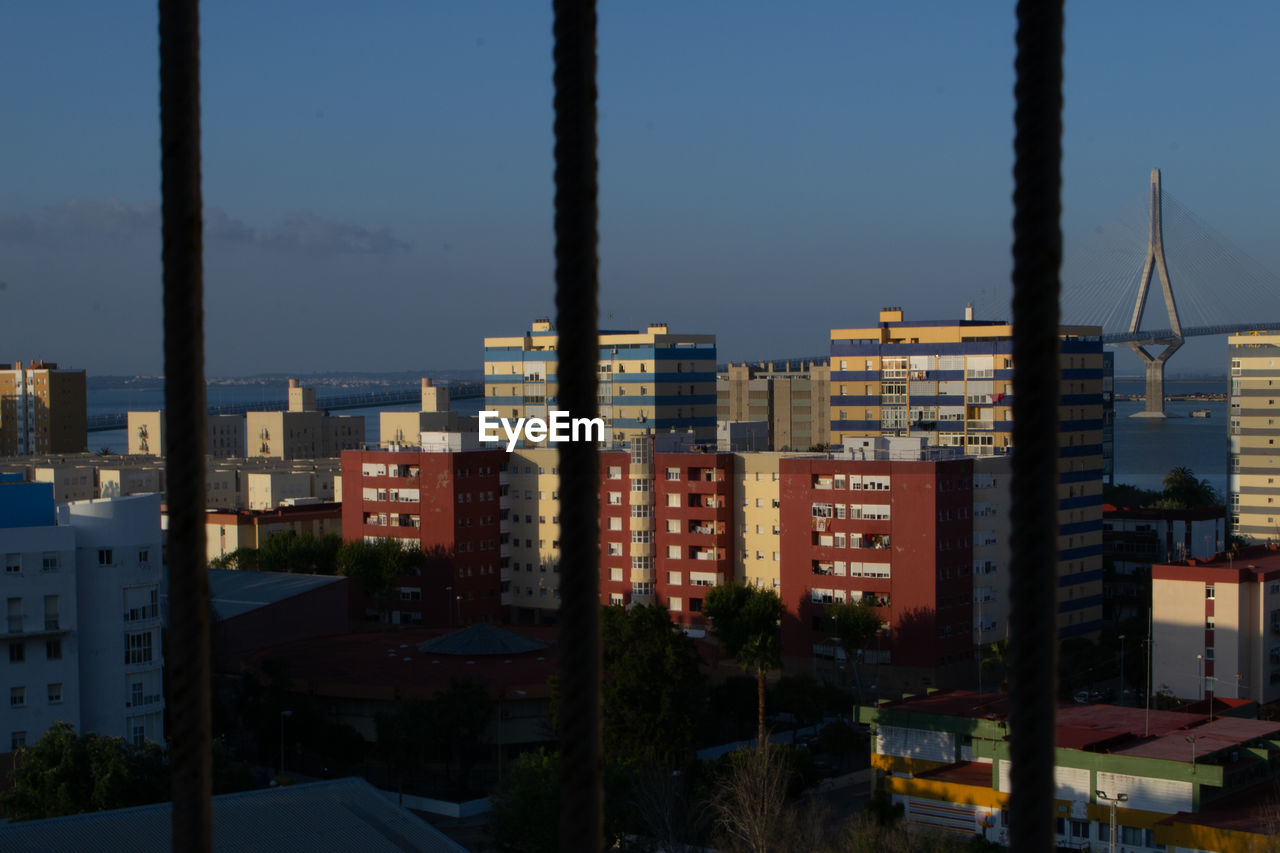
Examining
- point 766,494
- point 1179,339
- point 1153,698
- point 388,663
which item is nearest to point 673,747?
point 388,663

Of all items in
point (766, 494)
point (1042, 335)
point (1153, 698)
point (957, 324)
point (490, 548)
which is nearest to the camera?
point (1042, 335)

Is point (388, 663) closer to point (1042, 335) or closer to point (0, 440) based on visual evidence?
point (1042, 335)

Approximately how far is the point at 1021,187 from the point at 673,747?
462 inches

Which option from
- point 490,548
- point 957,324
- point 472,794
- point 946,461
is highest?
point 957,324

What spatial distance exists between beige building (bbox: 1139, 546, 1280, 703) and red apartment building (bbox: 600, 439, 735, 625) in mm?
6388

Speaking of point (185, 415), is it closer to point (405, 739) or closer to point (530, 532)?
point (405, 739)

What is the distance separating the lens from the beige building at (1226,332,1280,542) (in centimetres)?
2930

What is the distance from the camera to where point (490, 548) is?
73.9ft

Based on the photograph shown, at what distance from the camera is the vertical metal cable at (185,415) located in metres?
1.50

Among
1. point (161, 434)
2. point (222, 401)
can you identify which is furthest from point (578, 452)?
point (222, 401)

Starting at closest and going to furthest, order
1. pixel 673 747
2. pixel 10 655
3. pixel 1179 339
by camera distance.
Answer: pixel 10 655 → pixel 673 747 → pixel 1179 339

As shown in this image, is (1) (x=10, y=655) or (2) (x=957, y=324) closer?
(1) (x=10, y=655)

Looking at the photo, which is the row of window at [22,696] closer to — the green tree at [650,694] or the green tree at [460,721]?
the green tree at [460,721]

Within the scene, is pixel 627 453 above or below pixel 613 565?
above
